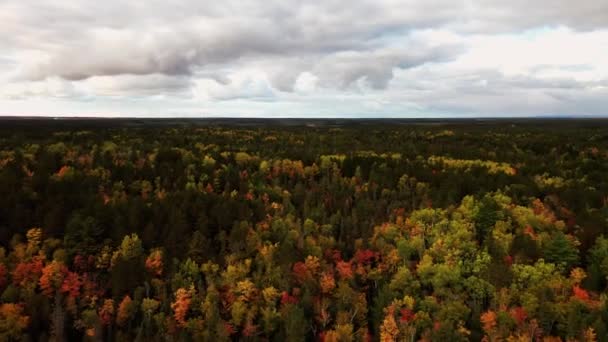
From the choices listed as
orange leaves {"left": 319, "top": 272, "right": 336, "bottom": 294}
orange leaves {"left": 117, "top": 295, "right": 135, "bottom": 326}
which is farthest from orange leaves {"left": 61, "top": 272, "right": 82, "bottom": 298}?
orange leaves {"left": 319, "top": 272, "right": 336, "bottom": 294}

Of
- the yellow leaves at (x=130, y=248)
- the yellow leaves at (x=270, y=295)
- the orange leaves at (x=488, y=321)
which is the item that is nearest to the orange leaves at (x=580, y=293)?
the orange leaves at (x=488, y=321)

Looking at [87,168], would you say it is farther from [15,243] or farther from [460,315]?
[460,315]

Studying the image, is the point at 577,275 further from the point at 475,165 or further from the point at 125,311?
the point at 475,165

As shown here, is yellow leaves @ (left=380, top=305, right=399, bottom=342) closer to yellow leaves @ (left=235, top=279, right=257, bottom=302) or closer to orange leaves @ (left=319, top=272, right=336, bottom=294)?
orange leaves @ (left=319, top=272, right=336, bottom=294)

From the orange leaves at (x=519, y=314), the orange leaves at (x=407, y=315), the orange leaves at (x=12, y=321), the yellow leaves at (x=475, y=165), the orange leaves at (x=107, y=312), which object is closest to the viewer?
the orange leaves at (x=12, y=321)

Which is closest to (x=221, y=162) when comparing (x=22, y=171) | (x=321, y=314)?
(x=22, y=171)

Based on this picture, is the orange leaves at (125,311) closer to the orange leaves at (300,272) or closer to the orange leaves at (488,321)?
the orange leaves at (300,272)
